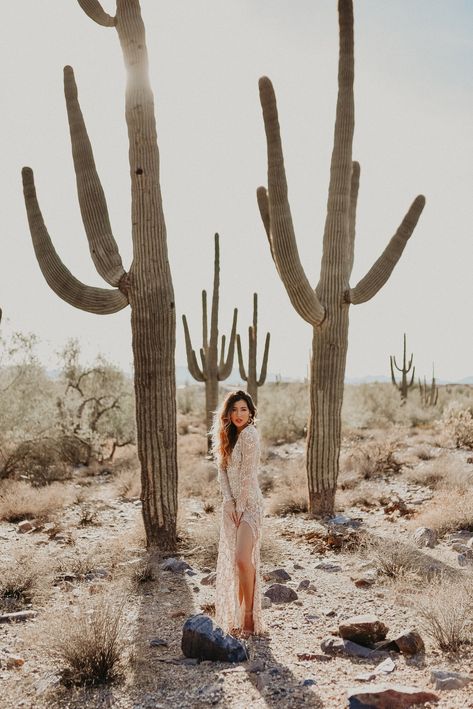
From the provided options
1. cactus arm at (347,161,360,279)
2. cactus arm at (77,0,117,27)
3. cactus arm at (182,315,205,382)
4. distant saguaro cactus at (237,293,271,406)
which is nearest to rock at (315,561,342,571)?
cactus arm at (347,161,360,279)

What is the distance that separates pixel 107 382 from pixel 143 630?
15372 millimetres

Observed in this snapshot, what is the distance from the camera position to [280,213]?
9336mm

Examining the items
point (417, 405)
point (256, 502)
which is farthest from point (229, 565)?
point (417, 405)

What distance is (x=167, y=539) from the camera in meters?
7.98

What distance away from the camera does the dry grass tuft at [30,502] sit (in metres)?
10.2

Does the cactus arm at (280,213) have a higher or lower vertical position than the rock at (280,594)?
higher

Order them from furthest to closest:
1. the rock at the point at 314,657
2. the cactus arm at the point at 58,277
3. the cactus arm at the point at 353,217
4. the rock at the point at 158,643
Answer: the cactus arm at the point at 353,217 → the cactus arm at the point at 58,277 → the rock at the point at 158,643 → the rock at the point at 314,657

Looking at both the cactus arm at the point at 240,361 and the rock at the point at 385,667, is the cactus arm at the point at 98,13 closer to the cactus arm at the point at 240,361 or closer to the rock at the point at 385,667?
the rock at the point at 385,667

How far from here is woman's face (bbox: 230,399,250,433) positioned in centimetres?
527

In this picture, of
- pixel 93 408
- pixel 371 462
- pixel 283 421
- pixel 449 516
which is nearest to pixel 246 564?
pixel 449 516

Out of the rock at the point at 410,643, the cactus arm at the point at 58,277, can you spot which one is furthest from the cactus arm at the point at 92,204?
the rock at the point at 410,643

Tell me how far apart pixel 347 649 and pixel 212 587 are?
2.11 metres

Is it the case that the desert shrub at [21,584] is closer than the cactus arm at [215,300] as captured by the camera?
Yes

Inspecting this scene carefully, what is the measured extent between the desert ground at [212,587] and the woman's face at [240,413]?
63.6 inches
